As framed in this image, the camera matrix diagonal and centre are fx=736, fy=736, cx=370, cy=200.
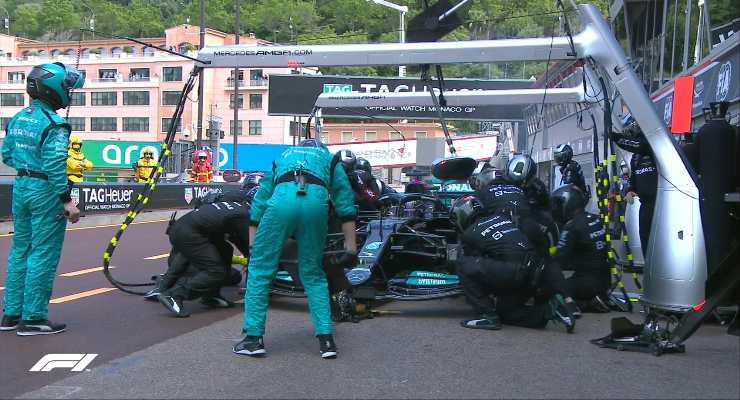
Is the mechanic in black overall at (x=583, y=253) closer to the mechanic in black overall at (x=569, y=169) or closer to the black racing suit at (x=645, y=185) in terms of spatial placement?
the black racing suit at (x=645, y=185)

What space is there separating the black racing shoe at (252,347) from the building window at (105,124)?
81976 millimetres

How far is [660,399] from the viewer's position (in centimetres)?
443

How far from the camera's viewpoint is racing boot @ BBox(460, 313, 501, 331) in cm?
653

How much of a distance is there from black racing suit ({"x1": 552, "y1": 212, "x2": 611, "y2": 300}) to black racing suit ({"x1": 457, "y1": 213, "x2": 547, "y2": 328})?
0.98 meters

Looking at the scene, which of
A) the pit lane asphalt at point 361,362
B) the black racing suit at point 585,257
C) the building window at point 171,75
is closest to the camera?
the pit lane asphalt at point 361,362

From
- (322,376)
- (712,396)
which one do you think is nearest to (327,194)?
(322,376)

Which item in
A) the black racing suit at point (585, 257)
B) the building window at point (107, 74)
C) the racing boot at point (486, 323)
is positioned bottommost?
the racing boot at point (486, 323)

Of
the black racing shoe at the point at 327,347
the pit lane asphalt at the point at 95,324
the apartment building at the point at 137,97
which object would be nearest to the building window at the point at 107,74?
the apartment building at the point at 137,97

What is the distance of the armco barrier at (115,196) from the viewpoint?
1523cm

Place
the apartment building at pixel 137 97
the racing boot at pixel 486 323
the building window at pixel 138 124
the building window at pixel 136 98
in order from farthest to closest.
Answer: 1. the building window at pixel 138 124
2. the building window at pixel 136 98
3. the apartment building at pixel 137 97
4. the racing boot at pixel 486 323

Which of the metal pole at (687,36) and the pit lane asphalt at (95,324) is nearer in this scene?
the pit lane asphalt at (95,324)

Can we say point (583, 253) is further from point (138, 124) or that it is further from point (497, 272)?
point (138, 124)

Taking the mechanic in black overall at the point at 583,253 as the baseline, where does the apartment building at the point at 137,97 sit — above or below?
above

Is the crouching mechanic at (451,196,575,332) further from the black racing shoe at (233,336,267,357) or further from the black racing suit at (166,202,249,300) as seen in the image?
the black racing suit at (166,202,249,300)
